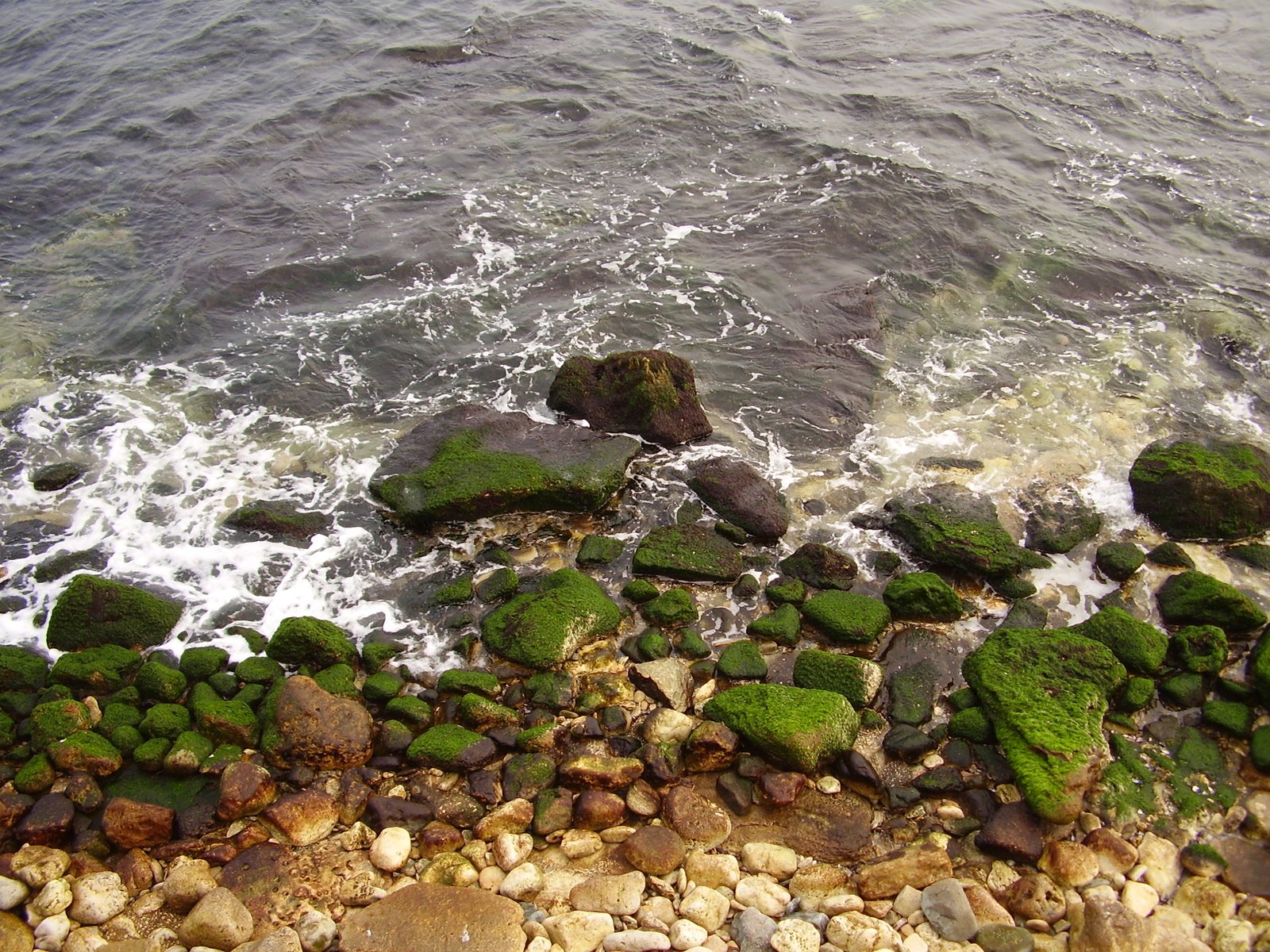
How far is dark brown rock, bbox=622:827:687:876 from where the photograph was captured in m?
6.75

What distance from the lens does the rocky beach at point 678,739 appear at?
6.40 meters

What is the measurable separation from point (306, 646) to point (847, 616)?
225 inches

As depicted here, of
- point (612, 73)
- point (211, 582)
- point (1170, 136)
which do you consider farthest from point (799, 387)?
point (1170, 136)

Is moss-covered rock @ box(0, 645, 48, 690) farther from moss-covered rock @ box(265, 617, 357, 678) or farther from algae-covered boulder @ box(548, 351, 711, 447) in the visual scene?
algae-covered boulder @ box(548, 351, 711, 447)

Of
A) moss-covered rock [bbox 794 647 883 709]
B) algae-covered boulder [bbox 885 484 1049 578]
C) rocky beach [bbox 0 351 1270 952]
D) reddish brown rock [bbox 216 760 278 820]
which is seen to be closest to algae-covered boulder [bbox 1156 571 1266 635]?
rocky beach [bbox 0 351 1270 952]

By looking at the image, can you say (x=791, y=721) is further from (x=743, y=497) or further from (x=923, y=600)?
(x=743, y=497)

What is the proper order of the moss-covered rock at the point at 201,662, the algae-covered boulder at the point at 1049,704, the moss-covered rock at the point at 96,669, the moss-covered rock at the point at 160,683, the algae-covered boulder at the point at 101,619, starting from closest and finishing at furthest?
1. the algae-covered boulder at the point at 1049,704
2. the moss-covered rock at the point at 160,683
3. the moss-covered rock at the point at 96,669
4. the moss-covered rock at the point at 201,662
5. the algae-covered boulder at the point at 101,619

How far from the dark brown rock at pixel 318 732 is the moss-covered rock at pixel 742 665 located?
11.7ft

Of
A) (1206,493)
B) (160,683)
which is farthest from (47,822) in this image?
(1206,493)

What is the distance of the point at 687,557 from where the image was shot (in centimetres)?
971

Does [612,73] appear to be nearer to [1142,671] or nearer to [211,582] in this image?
[211,582]

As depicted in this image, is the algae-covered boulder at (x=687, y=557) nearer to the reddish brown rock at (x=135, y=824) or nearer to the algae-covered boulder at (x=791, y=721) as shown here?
the algae-covered boulder at (x=791, y=721)

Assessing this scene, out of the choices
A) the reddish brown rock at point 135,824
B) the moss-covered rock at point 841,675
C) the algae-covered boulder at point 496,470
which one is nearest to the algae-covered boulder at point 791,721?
the moss-covered rock at point 841,675

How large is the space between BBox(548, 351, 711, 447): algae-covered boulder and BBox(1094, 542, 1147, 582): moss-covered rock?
5.23m
